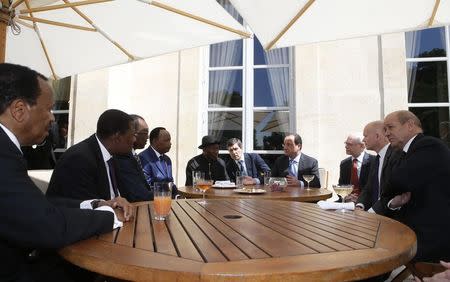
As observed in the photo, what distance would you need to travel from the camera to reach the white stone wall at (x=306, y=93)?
18.7ft

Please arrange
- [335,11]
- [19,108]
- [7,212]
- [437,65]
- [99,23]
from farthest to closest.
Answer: [437,65] < [99,23] < [335,11] < [19,108] < [7,212]

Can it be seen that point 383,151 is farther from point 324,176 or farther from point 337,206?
point 324,176

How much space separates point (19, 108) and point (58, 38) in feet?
10.3

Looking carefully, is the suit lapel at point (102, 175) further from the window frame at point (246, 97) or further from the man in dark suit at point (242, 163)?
the window frame at point (246, 97)

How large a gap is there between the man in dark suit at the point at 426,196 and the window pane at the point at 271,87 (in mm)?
4249

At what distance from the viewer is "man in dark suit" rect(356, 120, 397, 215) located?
2.66m

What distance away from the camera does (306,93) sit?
5.86 m

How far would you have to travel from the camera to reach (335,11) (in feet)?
10.8

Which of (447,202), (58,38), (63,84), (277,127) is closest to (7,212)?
(447,202)

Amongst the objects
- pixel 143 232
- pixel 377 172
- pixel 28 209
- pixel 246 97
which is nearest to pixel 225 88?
pixel 246 97

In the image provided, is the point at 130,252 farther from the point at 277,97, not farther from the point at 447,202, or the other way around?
the point at 277,97

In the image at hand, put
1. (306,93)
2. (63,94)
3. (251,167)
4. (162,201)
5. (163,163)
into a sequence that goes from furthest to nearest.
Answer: (63,94)
(306,93)
(251,167)
(163,163)
(162,201)

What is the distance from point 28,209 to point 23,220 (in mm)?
38

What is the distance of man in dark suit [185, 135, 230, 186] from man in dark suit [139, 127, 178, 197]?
452mm
